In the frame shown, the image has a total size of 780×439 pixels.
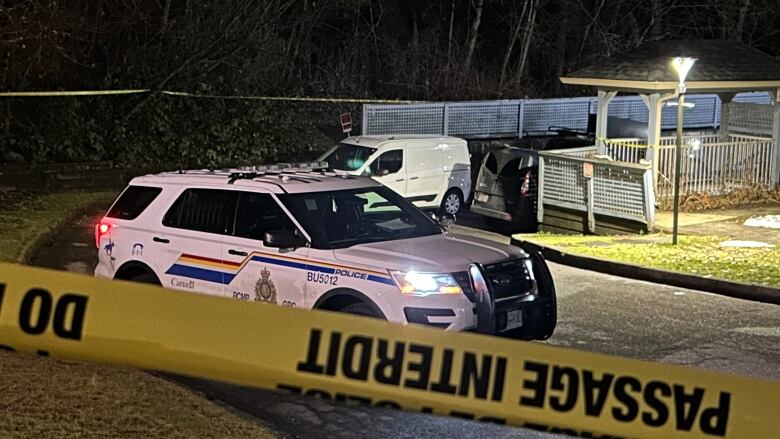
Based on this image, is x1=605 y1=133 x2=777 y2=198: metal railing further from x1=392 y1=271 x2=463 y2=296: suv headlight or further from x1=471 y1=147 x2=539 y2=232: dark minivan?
x1=392 y1=271 x2=463 y2=296: suv headlight

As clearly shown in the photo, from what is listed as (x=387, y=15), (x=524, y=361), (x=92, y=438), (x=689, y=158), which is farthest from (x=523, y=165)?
(x=387, y=15)

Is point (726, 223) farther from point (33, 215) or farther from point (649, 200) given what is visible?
point (33, 215)

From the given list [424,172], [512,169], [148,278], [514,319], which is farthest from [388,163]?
[514,319]

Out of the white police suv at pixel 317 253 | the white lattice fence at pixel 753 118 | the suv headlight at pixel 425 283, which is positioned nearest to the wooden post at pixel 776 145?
the white lattice fence at pixel 753 118

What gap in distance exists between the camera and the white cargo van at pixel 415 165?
1988 cm

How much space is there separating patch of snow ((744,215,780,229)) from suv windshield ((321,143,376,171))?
6.76 meters

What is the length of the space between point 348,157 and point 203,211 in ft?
35.0

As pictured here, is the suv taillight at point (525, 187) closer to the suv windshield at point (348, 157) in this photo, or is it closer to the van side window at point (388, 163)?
the van side window at point (388, 163)

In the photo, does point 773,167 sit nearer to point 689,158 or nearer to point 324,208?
point 689,158

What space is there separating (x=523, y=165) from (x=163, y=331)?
17.1m

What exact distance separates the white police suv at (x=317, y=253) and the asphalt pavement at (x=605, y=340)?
92 centimetres

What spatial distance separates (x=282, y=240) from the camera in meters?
8.87

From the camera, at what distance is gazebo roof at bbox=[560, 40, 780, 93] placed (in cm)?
2070

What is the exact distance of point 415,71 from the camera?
114ft
